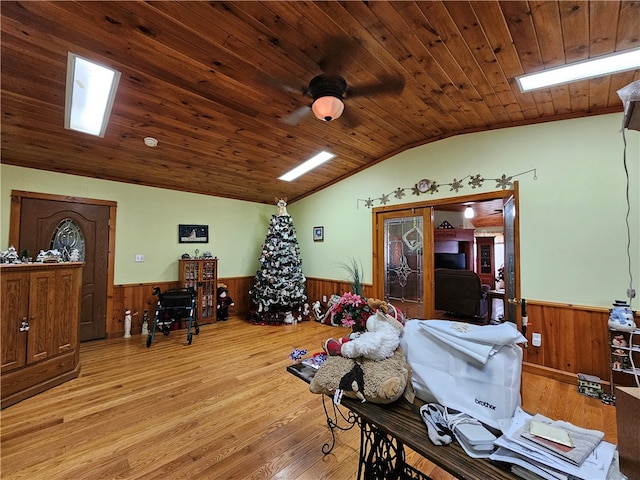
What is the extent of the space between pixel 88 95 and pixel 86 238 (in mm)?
2305

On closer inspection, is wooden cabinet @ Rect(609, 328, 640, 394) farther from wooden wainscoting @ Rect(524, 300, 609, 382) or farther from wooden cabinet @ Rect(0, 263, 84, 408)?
wooden cabinet @ Rect(0, 263, 84, 408)

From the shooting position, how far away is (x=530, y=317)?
315 cm

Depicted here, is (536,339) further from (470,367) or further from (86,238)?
(86,238)

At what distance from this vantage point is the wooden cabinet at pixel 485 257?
315 inches

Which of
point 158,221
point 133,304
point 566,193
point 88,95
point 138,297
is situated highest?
point 88,95

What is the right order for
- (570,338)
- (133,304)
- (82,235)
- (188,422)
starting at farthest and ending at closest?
(133,304), (82,235), (570,338), (188,422)

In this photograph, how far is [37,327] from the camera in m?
2.60

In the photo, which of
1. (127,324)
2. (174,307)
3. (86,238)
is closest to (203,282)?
(174,307)

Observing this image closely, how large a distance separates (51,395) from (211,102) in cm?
316

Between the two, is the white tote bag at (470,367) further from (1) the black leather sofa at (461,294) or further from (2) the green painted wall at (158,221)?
(2) the green painted wall at (158,221)

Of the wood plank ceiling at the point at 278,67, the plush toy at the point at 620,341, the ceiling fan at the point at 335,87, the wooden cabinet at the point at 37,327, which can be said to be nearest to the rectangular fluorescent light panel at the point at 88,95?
the wood plank ceiling at the point at 278,67

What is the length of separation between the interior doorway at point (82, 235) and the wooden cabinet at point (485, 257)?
8794 millimetres

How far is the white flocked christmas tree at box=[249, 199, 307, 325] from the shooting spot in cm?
506

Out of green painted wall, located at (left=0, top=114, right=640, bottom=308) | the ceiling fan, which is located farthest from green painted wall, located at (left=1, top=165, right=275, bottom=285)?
the ceiling fan
